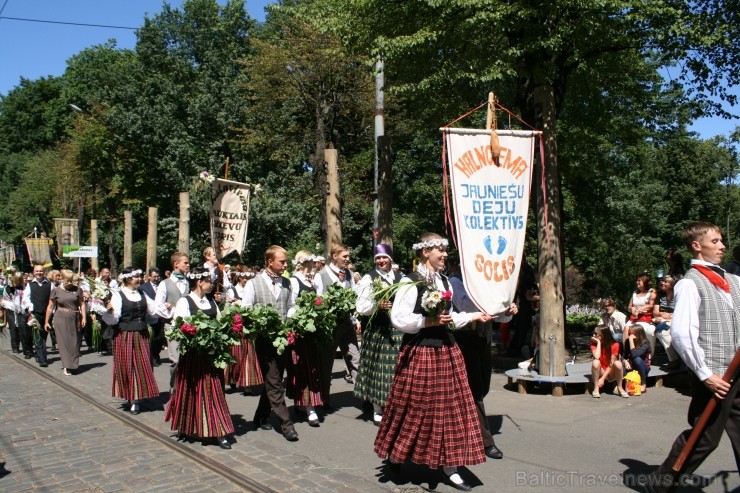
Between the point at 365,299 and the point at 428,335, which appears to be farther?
the point at 365,299

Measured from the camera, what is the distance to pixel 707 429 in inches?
175

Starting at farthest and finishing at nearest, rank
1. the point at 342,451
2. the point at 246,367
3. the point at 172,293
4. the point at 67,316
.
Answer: the point at 67,316 → the point at 246,367 → the point at 172,293 → the point at 342,451

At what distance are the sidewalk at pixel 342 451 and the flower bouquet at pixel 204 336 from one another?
948 mm

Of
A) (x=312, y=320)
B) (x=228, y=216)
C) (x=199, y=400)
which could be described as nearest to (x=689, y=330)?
(x=312, y=320)

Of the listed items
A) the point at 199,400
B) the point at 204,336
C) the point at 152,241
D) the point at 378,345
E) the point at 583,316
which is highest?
the point at 152,241

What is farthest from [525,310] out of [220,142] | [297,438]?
[220,142]

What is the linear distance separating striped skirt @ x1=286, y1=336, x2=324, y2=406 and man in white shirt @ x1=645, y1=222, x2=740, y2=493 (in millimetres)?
4014

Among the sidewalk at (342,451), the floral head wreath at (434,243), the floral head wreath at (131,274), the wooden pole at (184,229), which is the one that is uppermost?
the wooden pole at (184,229)

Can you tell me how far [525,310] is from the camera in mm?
13586

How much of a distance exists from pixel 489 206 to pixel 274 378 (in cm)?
292

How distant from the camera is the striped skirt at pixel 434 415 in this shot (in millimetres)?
5148

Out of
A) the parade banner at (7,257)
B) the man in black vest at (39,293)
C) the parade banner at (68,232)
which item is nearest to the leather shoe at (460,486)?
the man in black vest at (39,293)

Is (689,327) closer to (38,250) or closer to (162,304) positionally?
(162,304)

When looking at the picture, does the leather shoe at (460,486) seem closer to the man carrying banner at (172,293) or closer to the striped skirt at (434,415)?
the striped skirt at (434,415)
